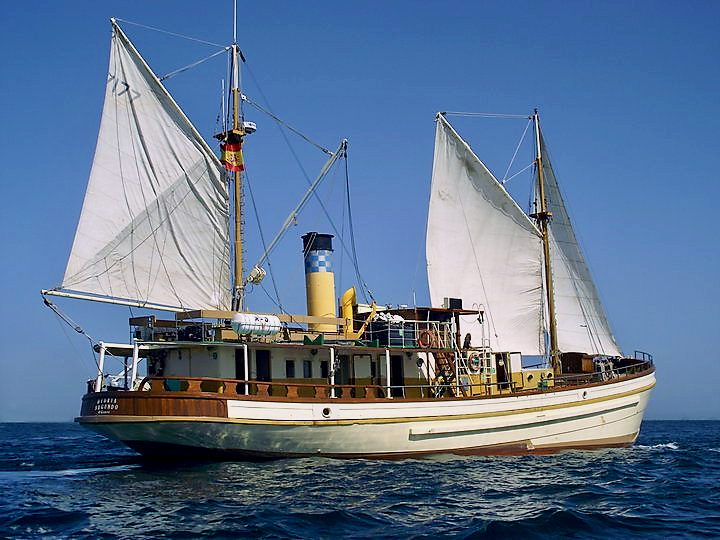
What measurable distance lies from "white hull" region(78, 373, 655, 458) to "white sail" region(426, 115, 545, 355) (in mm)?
4725

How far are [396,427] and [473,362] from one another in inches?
206

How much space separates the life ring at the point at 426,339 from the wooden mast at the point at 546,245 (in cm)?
721

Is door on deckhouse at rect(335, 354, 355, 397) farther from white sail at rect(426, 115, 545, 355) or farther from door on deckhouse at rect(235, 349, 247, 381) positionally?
white sail at rect(426, 115, 545, 355)

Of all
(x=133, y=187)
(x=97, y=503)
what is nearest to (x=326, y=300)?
(x=133, y=187)

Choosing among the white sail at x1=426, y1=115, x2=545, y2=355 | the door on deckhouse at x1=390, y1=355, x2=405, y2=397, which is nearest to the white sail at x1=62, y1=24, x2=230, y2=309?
the door on deckhouse at x1=390, y1=355, x2=405, y2=397

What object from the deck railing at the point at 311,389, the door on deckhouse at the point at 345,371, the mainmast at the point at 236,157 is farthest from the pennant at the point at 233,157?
the deck railing at the point at 311,389

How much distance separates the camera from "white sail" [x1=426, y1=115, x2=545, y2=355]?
34.4 meters

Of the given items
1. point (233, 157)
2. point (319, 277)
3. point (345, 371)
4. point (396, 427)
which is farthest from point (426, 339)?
point (233, 157)

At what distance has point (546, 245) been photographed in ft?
115

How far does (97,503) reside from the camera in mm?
17547

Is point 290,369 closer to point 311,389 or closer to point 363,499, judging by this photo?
point 311,389

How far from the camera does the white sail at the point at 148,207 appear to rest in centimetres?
2573

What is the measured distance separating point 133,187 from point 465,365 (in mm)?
13073

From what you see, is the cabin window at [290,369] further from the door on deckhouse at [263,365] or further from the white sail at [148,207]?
the white sail at [148,207]
